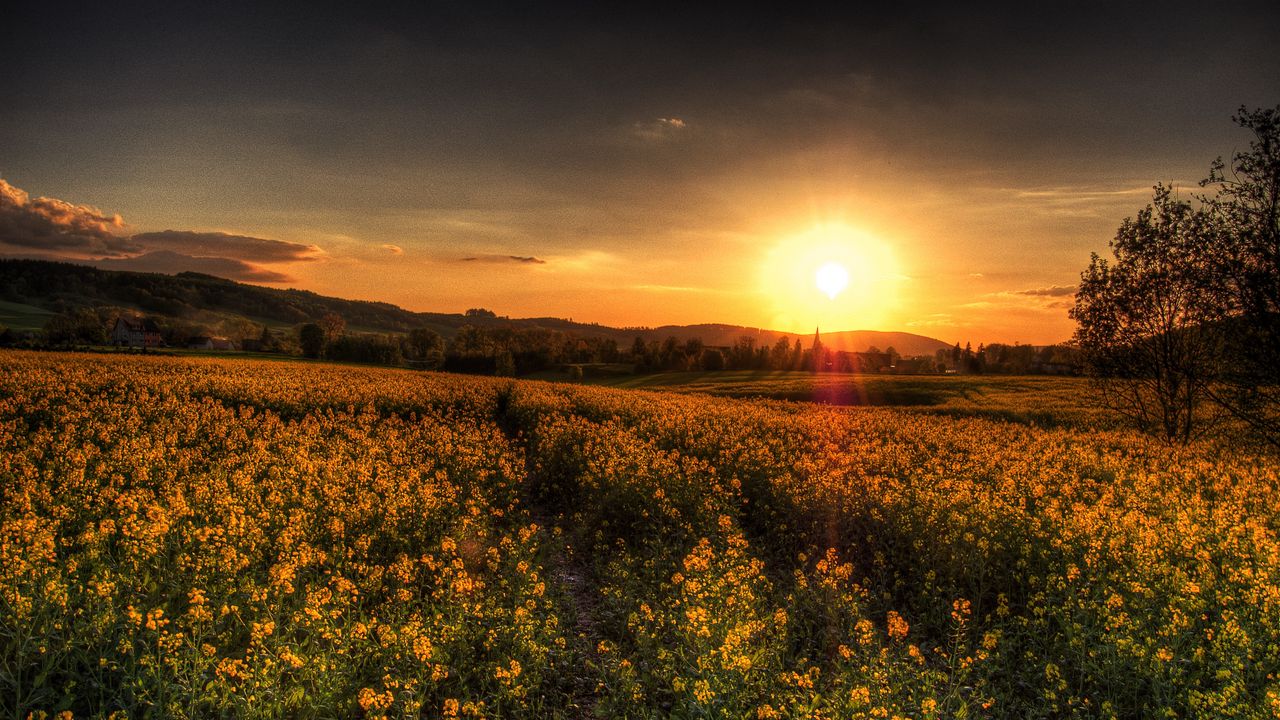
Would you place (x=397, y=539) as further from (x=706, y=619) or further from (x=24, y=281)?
(x=24, y=281)

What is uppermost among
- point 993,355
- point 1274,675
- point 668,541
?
point 993,355

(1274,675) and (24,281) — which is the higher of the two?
(24,281)

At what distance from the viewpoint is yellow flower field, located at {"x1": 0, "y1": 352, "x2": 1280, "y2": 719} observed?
206 inches

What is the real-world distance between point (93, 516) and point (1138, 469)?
70.6 feet

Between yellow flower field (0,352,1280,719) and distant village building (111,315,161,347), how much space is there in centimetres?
9861

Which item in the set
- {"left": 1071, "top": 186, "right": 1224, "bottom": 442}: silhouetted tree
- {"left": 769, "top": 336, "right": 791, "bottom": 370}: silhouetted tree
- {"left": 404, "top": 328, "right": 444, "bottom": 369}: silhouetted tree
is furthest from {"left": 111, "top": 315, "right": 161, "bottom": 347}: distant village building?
{"left": 1071, "top": 186, "right": 1224, "bottom": 442}: silhouetted tree

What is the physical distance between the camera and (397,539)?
29.0 feet

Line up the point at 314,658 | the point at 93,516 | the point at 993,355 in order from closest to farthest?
the point at 314,658 → the point at 93,516 → the point at 993,355

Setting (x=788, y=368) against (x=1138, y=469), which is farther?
(x=788, y=368)

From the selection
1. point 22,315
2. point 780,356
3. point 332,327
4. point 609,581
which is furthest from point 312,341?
point 22,315

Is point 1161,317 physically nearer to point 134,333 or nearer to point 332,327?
point 332,327

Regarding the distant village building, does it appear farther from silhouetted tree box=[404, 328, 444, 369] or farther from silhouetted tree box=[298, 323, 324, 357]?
silhouetted tree box=[404, 328, 444, 369]

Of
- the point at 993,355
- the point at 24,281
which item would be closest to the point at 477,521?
the point at 993,355

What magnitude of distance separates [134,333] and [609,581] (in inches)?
4566
